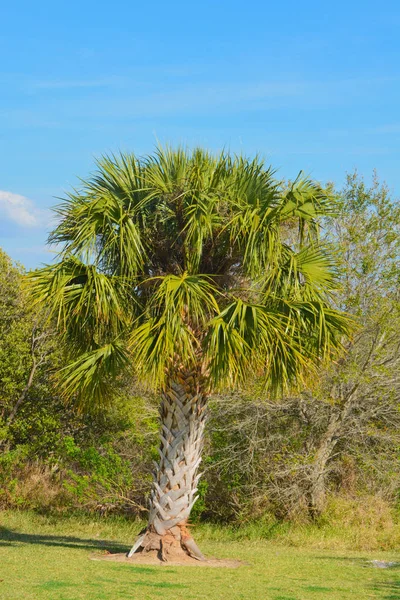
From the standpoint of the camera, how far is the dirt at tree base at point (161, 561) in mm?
11570

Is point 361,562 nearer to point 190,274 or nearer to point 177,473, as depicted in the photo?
point 177,473

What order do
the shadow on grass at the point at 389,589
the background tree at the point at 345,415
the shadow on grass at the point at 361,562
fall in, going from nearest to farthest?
the shadow on grass at the point at 389,589, the shadow on grass at the point at 361,562, the background tree at the point at 345,415

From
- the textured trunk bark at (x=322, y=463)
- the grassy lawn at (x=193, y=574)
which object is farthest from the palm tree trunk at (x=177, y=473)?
the textured trunk bark at (x=322, y=463)

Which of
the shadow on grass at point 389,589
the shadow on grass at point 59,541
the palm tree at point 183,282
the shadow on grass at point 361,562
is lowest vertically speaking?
the shadow on grass at point 389,589

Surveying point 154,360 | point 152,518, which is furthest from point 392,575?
point 154,360

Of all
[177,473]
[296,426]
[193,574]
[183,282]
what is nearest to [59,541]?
[177,473]

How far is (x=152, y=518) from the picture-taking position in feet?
39.7

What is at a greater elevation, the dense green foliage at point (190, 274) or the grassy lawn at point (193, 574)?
the dense green foliage at point (190, 274)

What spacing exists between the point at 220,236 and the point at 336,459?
7169 mm

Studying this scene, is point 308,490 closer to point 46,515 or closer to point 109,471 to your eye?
point 109,471

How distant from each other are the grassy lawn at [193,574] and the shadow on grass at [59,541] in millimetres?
17

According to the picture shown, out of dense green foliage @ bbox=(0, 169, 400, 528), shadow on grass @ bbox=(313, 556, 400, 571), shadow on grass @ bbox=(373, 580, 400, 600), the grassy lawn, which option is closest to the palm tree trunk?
the grassy lawn

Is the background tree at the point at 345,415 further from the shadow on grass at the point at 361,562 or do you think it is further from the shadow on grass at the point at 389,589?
the shadow on grass at the point at 389,589

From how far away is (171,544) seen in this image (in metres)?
11.9
